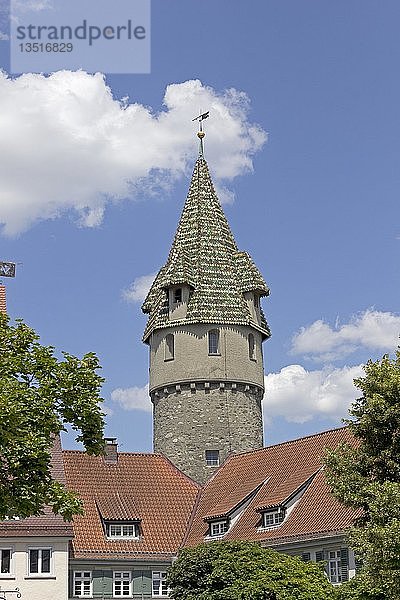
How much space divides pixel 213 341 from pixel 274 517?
13144 mm

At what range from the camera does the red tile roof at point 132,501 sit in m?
47.1

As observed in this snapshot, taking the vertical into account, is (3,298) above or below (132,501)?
above

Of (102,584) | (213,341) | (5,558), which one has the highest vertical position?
(213,341)

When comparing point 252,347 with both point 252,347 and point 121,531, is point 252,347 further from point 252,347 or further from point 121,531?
point 121,531

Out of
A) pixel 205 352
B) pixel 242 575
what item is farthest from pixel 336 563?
pixel 205 352

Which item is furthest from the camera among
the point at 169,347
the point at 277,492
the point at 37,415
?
the point at 169,347

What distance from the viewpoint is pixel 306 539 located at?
136 feet

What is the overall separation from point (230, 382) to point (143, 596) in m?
12.5

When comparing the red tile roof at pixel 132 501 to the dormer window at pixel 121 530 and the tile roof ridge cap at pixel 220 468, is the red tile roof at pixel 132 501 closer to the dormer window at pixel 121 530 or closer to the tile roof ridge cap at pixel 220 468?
the dormer window at pixel 121 530

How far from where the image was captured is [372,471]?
26906mm

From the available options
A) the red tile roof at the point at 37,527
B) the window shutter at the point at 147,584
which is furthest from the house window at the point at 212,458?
the red tile roof at the point at 37,527

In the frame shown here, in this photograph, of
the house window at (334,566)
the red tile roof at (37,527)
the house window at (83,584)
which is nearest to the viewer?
the house window at (334,566)

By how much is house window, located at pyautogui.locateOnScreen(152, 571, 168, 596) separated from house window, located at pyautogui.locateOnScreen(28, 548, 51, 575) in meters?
5.58

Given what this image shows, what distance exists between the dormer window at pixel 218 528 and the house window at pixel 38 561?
757 cm
